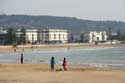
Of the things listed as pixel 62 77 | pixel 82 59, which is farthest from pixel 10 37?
pixel 62 77

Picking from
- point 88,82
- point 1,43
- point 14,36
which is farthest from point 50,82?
point 1,43

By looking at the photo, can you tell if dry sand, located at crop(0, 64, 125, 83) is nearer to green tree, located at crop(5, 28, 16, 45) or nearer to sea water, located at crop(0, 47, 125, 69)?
sea water, located at crop(0, 47, 125, 69)

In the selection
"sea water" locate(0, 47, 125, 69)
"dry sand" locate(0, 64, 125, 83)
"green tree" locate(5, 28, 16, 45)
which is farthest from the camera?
"green tree" locate(5, 28, 16, 45)

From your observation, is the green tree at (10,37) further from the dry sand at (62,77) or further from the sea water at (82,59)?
the dry sand at (62,77)

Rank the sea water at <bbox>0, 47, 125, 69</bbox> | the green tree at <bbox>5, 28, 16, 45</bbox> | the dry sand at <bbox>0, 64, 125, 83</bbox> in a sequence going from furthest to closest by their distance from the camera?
the green tree at <bbox>5, 28, 16, 45</bbox> < the sea water at <bbox>0, 47, 125, 69</bbox> < the dry sand at <bbox>0, 64, 125, 83</bbox>

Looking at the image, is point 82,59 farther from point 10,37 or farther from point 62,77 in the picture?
point 10,37

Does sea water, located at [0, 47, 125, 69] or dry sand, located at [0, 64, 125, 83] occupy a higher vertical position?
dry sand, located at [0, 64, 125, 83]

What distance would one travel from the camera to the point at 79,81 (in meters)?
22.6

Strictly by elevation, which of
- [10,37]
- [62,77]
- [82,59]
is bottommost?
[82,59]

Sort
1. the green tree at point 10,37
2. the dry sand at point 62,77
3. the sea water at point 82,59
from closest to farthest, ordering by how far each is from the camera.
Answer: the dry sand at point 62,77
the sea water at point 82,59
the green tree at point 10,37

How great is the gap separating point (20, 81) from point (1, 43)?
172 m

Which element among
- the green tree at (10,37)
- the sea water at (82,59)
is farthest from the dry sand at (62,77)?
the green tree at (10,37)

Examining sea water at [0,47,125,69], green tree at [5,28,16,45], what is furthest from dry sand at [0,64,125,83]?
green tree at [5,28,16,45]

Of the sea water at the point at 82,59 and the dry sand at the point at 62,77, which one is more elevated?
the dry sand at the point at 62,77
